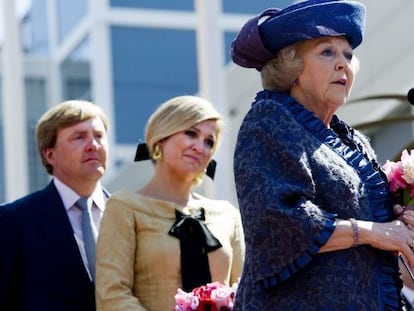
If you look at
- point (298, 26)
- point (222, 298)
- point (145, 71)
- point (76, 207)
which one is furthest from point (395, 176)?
point (145, 71)

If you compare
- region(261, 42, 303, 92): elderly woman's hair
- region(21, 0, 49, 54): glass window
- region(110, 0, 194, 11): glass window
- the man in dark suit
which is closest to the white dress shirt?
the man in dark suit

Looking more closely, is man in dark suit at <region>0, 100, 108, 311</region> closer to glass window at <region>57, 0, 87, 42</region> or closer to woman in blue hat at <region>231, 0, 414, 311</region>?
woman in blue hat at <region>231, 0, 414, 311</region>

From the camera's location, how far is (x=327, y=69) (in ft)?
13.1

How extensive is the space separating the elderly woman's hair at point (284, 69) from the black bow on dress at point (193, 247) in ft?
3.86

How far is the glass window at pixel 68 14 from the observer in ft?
77.0

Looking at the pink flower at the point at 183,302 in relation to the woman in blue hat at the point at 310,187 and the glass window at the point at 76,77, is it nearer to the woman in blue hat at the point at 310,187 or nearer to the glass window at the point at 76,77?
the woman in blue hat at the point at 310,187

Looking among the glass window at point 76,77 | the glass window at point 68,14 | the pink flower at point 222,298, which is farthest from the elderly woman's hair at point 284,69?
the glass window at point 76,77

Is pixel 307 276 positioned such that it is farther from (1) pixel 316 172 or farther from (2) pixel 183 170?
(2) pixel 183 170

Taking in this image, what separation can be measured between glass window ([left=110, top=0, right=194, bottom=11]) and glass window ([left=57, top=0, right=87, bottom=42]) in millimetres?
1052

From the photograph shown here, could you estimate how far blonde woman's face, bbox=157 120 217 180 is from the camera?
5.29m

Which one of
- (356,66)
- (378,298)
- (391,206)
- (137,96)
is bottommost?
(378,298)

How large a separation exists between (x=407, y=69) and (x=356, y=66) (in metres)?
7.18

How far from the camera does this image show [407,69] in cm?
1118

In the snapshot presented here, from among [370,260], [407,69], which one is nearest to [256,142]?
[370,260]
